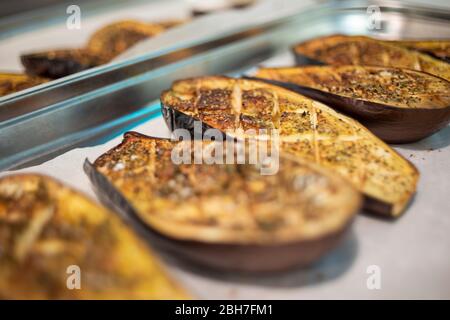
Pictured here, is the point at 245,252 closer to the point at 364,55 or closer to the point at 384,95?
the point at 384,95

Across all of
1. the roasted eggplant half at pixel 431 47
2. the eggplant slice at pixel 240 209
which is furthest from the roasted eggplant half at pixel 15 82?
the roasted eggplant half at pixel 431 47

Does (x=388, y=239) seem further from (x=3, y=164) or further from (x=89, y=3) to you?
(x=89, y=3)

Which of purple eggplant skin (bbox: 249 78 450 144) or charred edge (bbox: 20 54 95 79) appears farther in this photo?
charred edge (bbox: 20 54 95 79)

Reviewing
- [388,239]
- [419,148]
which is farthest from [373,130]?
[388,239]

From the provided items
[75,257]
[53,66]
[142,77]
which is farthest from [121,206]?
[53,66]

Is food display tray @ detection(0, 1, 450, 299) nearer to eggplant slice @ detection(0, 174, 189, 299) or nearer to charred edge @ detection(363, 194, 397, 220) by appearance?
charred edge @ detection(363, 194, 397, 220)

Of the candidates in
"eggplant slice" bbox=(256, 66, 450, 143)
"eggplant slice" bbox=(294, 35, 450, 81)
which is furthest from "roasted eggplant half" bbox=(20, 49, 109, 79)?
"eggplant slice" bbox=(294, 35, 450, 81)
